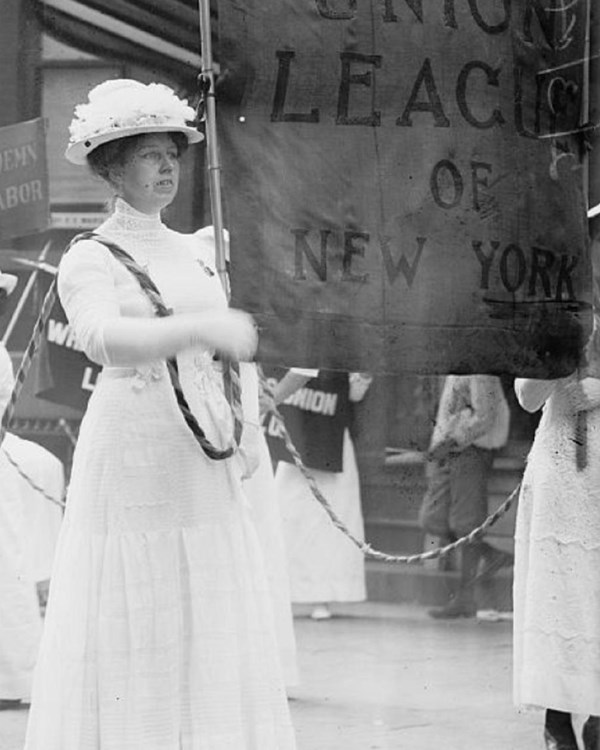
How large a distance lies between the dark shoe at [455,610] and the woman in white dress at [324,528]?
412 mm

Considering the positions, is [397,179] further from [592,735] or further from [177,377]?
[592,735]

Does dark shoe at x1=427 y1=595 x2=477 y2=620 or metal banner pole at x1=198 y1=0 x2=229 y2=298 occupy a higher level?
metal banner pole at x1=198 y1=0 x2=229 y2=298

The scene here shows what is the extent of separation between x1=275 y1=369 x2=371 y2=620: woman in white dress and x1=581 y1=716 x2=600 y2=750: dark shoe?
13.8ft

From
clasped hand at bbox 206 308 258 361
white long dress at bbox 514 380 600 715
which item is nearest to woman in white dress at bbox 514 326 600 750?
white long dress at bbox 514 380 600 715

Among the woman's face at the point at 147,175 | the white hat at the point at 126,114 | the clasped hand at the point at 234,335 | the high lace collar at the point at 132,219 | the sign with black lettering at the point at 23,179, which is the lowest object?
the clasped hand at the point at 234,335

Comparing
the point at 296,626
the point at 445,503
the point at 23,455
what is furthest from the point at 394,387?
the point at 23,455

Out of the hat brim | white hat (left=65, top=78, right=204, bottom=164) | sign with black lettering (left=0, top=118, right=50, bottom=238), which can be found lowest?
the hat brim

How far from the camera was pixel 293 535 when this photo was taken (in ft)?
33.9

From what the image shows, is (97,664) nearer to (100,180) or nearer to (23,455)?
(100,180)

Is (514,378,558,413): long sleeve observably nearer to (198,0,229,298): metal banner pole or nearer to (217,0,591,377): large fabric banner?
(217,0,591,377): large fabric banner

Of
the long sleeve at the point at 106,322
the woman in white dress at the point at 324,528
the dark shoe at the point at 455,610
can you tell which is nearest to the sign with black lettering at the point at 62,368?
the woman in white dress at the point at 324,528

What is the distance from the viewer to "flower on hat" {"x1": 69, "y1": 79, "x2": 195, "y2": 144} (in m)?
5.14

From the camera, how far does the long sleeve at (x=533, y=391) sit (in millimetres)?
5695

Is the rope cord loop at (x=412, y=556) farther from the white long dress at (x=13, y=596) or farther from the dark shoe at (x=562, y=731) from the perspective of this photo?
the white long dress at (x=13, y=596)
